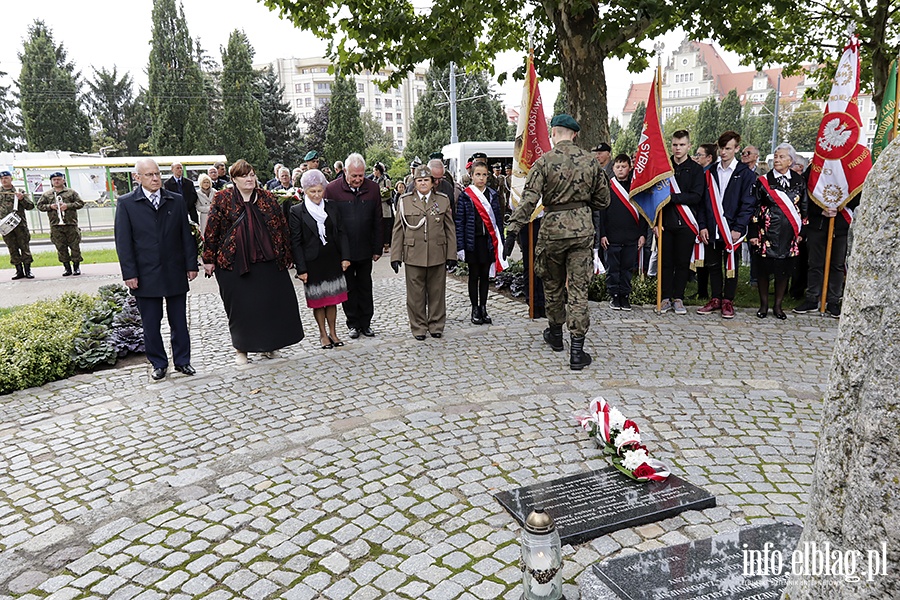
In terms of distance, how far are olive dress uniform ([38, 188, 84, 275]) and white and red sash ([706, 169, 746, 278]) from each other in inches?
464

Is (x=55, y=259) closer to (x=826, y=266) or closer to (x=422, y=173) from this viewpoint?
(x=422, y=173)

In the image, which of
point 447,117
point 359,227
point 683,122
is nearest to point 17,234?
point 359,227

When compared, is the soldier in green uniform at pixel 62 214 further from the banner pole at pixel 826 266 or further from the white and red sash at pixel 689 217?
the banner pole at pixel 826 266

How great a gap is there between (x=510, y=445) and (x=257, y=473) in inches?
68.2

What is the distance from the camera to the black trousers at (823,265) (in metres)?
8.02

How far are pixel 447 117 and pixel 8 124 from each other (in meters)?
41.3

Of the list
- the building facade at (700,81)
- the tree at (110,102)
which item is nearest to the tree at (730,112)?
the building facade at (700,81)

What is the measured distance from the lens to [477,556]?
3.30 m

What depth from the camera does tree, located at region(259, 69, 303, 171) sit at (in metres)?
47.2

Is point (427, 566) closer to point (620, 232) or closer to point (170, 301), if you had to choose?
point (170, 301)

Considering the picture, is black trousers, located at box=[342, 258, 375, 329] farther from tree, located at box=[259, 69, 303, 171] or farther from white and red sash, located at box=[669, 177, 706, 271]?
tree, located at box=[259, 69, 303, 171]

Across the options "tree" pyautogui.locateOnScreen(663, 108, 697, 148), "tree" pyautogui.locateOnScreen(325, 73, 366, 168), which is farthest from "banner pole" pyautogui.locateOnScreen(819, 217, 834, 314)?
"tree" pyautogui.locateOnScreen(663, 108, 697, 148)

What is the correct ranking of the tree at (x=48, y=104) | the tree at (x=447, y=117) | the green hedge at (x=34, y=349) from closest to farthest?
the green hedge at (x=34, y=349), the tree at (x=447, y=117), the tree at (x=48, y=104)

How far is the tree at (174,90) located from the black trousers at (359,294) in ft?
135
